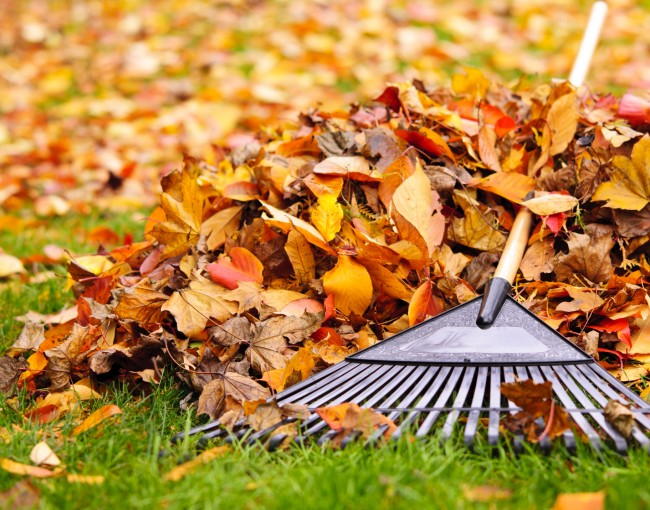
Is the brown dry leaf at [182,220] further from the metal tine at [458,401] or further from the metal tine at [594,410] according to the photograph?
the metal tine at [594,410]

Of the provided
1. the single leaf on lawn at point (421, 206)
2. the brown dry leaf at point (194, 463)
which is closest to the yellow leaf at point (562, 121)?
the single leaf on lawn at point (421, 206)

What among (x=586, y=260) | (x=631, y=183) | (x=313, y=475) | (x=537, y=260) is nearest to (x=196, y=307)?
(x=313, y=475)

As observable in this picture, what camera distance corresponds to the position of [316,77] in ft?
15.3

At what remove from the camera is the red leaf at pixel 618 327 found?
1734 mm

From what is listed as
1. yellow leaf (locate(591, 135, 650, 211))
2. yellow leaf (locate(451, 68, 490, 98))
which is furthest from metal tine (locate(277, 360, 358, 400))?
yellow leaf (locate(451, 68, 490, 98))

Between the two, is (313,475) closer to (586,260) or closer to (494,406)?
(494,406)

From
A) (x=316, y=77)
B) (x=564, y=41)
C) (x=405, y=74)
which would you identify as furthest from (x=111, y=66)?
(x=564, y=41)

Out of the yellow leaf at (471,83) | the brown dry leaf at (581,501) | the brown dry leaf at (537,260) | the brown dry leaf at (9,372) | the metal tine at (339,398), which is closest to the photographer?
Answer: the brown dry leaf at (581,501)

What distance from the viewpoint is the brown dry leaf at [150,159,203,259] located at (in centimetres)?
201

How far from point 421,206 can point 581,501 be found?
0.87m

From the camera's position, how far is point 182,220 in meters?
2.01

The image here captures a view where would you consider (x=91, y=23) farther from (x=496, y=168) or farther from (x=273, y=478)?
(x=273, y=478)

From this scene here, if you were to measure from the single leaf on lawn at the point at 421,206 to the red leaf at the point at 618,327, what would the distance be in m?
0.44

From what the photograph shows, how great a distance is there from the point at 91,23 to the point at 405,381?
16.1ft
